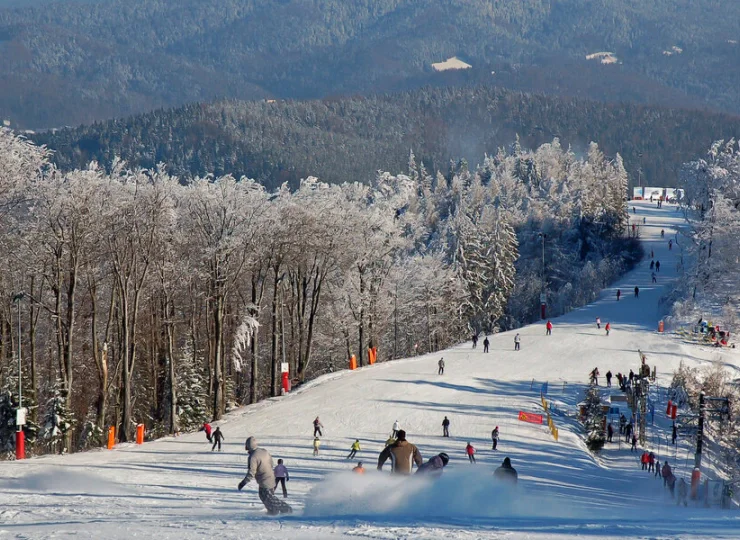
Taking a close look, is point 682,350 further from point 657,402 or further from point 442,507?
point 442,507

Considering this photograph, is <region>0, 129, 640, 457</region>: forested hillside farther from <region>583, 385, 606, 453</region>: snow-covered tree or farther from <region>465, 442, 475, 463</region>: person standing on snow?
<region>583, 385, 606, 453</region>: snow-covered tree

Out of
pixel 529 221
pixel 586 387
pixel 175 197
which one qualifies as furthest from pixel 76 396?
pixel 529 221

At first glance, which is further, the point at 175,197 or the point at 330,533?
the point at 175,197

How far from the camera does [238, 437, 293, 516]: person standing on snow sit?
1573 cm

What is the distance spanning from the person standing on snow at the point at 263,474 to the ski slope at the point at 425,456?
303 mm

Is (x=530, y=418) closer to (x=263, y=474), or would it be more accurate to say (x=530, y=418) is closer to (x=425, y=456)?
(x=425, y=456)

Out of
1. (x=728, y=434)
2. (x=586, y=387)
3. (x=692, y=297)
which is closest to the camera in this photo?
(x=728, y=434)

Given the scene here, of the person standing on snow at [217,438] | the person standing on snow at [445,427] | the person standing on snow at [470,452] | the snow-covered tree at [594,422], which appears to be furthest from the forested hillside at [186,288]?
the snow-covered tree at [594,422]

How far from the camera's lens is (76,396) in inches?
2211

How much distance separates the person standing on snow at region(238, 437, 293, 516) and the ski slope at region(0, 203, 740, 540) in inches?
11.9

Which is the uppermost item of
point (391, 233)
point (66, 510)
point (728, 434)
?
point (391, 233)

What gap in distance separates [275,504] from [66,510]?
439 cm

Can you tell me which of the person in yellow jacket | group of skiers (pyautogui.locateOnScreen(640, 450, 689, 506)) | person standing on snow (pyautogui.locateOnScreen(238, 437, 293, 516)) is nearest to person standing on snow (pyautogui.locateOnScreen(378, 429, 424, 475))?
person standing on snow (pyautogui.locateOnScreen(238, 437, 293, 516))

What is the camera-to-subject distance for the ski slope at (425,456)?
1472 centimetres
